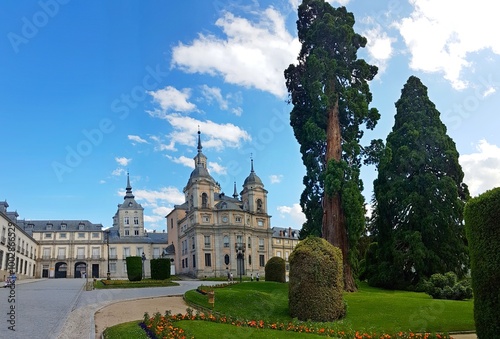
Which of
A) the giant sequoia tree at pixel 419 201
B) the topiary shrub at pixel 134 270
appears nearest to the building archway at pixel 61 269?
the topiary shrub at pixel 134 270

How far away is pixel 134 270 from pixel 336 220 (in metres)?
19.5

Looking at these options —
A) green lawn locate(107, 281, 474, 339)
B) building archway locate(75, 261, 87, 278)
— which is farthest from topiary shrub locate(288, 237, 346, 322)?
building archway locate(75, 261, 87, 278)

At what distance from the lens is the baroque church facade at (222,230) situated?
62969 mm

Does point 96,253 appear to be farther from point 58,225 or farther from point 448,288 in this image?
point 448,288

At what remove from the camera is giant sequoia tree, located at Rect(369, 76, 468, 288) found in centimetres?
3002

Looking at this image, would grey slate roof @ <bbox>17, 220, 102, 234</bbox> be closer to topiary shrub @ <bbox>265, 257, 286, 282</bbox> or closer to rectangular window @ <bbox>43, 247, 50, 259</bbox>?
rectangular window @ <bbox>43, 247, 50, 259</bbox>

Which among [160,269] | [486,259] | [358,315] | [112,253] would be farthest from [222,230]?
[486,259]

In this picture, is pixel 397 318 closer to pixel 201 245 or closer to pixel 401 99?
pixel 401 99

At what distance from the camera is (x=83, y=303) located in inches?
860

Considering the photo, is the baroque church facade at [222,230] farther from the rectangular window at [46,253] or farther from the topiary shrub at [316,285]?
the topiary shrub at [316,285]

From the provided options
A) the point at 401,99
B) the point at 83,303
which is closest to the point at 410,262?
the point at 401,99

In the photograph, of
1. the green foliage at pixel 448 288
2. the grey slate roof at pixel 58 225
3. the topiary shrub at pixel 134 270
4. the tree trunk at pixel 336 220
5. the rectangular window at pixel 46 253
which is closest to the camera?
the green foliage at pixel 448 288

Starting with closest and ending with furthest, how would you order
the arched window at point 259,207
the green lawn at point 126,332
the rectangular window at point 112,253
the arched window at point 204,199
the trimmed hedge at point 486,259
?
Answer: 1. the trimmed hedge at point 486,259
2. the green lawn at point 126,332
3. the arched window at point 204,199
4. the arched window at point 259,207
5. the rectangular window at point 112,253

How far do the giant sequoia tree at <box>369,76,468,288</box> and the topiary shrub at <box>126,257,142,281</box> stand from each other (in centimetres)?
1801
